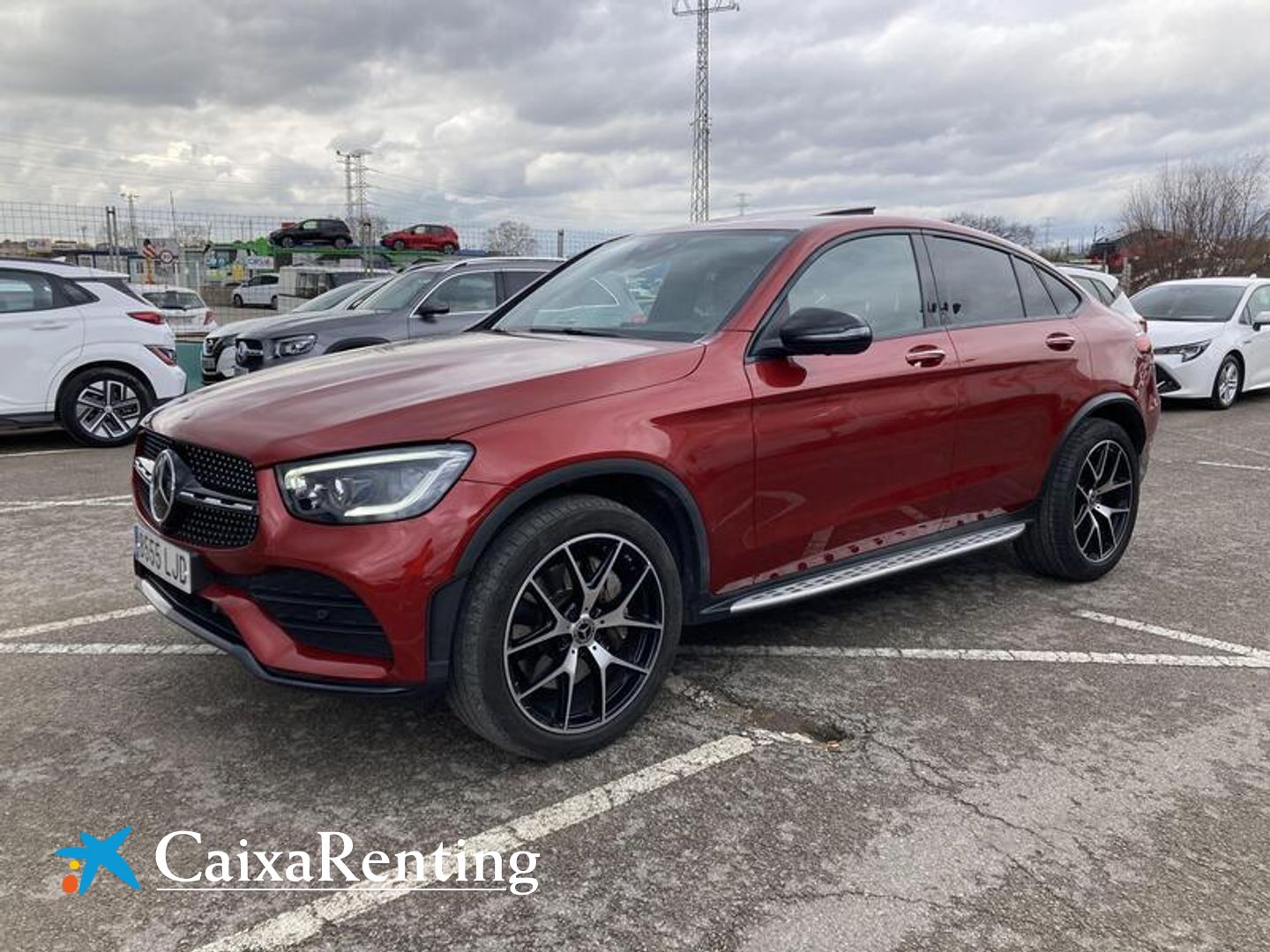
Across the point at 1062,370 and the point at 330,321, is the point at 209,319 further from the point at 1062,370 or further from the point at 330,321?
the point at 1062,370

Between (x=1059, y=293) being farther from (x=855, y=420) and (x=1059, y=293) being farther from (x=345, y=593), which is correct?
(x=345, y=593)

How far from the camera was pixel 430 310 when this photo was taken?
9.02 m

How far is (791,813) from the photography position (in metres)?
2.73

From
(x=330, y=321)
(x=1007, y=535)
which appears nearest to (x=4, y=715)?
(x=1007, y=535)

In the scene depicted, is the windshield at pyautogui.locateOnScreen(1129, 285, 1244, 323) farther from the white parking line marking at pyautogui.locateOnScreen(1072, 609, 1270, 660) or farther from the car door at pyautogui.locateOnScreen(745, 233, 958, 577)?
the car door at pyautogui.locateOnScreen(745, 233, 958, 577)

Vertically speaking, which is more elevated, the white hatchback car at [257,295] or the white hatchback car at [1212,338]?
the white hatchback car at [257,295]

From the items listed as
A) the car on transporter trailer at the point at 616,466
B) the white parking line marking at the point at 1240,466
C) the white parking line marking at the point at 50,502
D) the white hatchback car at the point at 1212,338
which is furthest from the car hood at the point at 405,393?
the white hatchback car at the point at 1212,338

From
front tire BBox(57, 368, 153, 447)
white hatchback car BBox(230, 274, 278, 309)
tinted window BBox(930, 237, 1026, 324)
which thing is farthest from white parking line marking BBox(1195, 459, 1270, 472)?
white hatchback car BBox(230, 274, 278, 309)

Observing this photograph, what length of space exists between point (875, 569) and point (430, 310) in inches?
245

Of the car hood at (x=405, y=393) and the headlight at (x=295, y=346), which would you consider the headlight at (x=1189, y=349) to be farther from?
the car hood at (x=405, y=393)

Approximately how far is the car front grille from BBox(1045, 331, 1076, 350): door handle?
3413 mm

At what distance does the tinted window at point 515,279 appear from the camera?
980cm

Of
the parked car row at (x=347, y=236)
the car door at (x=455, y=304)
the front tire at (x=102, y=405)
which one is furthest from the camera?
the parked car row at (x=347, y=236)

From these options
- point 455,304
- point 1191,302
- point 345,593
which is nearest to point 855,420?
point 345,593
